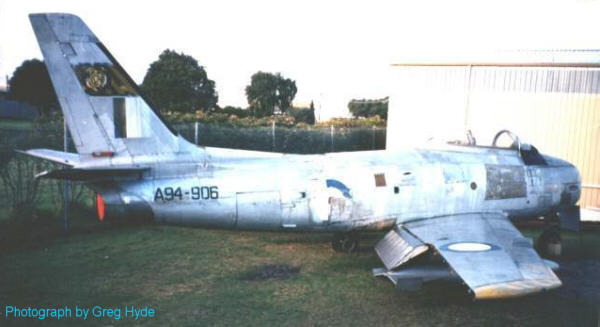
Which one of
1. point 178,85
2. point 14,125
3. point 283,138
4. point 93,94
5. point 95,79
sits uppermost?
point 178,85

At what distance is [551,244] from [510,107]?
629cm

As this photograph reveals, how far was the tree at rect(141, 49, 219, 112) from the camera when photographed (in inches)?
1800

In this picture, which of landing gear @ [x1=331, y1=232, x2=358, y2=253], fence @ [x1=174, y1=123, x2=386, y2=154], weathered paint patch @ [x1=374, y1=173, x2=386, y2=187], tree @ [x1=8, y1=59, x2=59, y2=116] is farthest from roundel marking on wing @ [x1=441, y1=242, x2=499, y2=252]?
tree @ [x1=8, y1=59, x2=59, y2=116]

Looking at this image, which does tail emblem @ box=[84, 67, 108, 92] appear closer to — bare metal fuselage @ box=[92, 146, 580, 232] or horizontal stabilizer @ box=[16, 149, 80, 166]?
horizontal stabilizer @ box=[16, 149, 80, 166]

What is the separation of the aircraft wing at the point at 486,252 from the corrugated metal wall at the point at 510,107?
5625 mm

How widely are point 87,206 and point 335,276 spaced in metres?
7.55

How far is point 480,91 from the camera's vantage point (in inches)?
566

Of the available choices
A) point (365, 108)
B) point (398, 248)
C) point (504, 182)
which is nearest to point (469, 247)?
point (398, 248)

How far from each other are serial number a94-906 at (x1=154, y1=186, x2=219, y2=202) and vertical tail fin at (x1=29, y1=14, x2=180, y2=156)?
2.33ft

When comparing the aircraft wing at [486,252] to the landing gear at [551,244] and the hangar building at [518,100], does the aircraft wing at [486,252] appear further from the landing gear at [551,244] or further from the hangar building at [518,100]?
the hangar building at [518,100]

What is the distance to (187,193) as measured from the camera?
724cm

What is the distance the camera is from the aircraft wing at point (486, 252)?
17.9 feet

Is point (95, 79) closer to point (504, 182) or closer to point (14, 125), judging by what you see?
point (504, 182)

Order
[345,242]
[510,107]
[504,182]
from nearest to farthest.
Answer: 1. [504,182]
2. [345,242]
3. [510,107]
